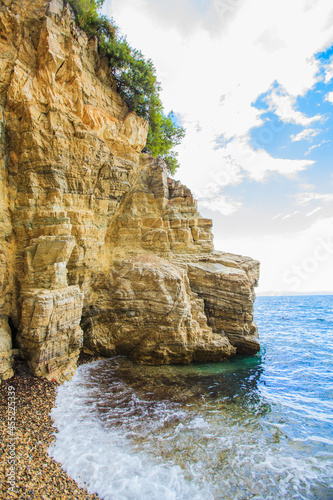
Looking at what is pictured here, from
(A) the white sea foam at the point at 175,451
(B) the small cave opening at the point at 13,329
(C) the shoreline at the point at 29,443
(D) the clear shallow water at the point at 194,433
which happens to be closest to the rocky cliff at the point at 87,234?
(B) the small cave opening at the point at 13,329

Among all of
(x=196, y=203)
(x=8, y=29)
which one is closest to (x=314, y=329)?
(x=196, y=203)

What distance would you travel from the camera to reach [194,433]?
24.6ft

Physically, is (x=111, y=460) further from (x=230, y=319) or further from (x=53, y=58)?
(x=53, y=58)

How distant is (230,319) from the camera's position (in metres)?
14.9

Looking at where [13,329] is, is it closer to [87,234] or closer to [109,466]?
[87,234]

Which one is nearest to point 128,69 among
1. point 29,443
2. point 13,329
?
point 13,329

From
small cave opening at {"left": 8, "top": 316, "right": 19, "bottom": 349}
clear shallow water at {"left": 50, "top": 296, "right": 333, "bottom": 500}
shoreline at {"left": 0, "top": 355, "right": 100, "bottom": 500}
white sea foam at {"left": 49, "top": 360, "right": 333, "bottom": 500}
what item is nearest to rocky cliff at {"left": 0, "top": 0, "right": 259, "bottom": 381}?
small cave opening at {"left": 8, "top": 316, "right": 19, "bottom": 349}

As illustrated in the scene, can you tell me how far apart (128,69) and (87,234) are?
39.3 ft

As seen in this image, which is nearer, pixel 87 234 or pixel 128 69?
pixel 87 234

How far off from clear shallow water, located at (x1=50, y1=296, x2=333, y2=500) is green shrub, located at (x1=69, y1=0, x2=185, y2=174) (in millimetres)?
16634

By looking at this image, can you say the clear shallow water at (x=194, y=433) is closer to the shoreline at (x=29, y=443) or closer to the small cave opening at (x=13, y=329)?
the shoreline at (x=29, y=443)

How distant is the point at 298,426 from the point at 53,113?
→ 15.9 meters

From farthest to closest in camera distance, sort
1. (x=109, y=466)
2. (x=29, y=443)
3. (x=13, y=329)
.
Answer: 1. (x=13, y=329)
2. (x=29, y=443)
3. (x=109, y=466)

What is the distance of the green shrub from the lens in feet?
46.6
